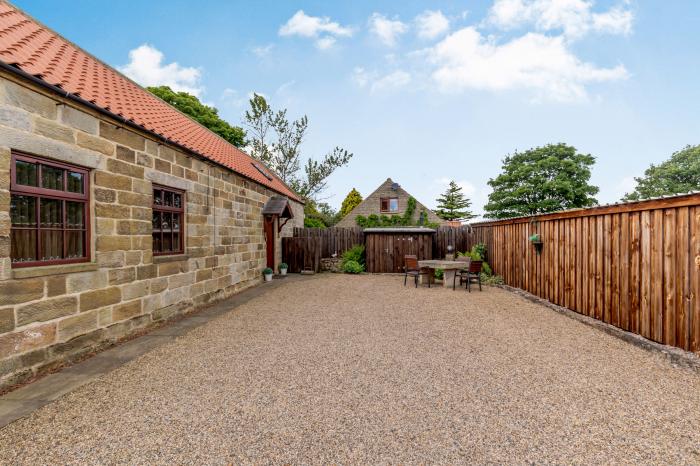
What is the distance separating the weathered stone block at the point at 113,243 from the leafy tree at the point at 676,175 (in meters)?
34.9

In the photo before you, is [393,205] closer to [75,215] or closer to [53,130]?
[75,215]

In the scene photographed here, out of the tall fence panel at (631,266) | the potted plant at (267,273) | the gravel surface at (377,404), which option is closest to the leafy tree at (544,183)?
the tall fence panel at (631,266)

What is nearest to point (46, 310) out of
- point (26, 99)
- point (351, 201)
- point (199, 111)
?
point (26, 99)

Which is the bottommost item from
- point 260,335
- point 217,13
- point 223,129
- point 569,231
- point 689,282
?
point 260,335

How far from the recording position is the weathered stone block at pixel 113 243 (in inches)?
187

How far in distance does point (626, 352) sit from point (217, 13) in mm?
11807

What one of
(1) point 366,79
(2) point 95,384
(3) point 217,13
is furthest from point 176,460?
(1) point 366,79

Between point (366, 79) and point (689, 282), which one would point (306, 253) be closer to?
point (366, 79)

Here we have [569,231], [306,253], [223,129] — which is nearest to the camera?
[569,231]

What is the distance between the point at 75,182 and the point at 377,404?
487 centimetres

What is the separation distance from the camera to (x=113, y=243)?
16.4 feet

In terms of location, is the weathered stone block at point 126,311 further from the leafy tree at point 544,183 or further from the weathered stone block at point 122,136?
the leafy tree at point 544,183

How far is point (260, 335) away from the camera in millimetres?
5379

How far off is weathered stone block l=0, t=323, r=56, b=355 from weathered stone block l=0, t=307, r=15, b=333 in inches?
2.4
